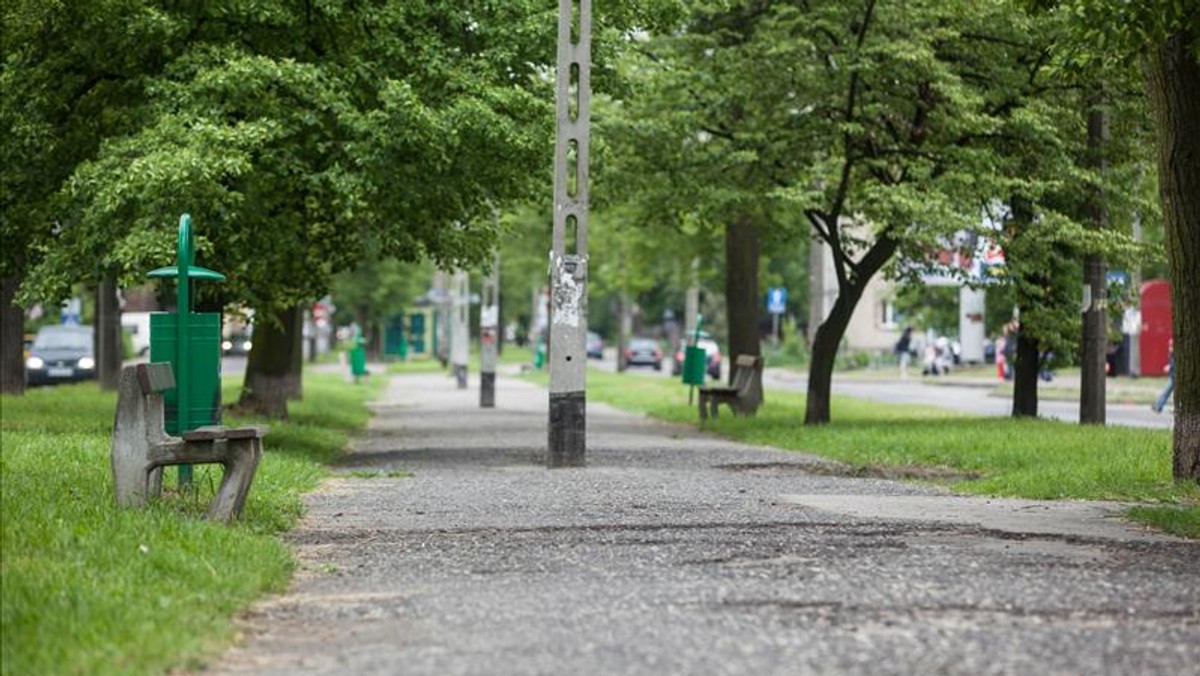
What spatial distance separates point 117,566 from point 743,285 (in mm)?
25229

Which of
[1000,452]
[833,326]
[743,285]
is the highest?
[743,285]

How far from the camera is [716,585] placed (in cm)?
980

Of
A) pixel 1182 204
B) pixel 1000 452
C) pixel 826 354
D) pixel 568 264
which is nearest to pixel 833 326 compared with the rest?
pixel 826 354

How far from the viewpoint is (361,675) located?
7414mm

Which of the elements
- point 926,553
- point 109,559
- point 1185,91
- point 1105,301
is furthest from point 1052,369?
point 109,559

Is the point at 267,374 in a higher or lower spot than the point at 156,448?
higher

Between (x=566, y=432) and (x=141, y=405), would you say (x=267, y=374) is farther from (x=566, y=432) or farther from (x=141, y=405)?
(x=141, y=405)

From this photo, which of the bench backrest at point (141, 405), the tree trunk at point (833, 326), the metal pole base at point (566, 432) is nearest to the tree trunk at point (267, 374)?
the tree trunk at point (833, 326)

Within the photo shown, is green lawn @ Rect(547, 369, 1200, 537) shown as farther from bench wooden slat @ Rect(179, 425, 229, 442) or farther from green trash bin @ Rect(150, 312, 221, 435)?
green trash bin @ Rect(150, 312, 221, 435)

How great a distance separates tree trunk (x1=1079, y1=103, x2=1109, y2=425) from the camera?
26.4m

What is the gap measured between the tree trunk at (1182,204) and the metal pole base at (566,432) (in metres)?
6.77

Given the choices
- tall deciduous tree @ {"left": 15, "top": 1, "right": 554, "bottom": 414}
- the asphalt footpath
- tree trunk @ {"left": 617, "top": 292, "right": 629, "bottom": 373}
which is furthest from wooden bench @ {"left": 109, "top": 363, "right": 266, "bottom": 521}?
tree trunk @ {"left": 617, "top": 292, "right": 629, "bottom": 373}

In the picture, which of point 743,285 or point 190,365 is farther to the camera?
point 743,285

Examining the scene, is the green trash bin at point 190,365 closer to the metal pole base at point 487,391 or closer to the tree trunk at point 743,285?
the tree trunk at point 743,285
